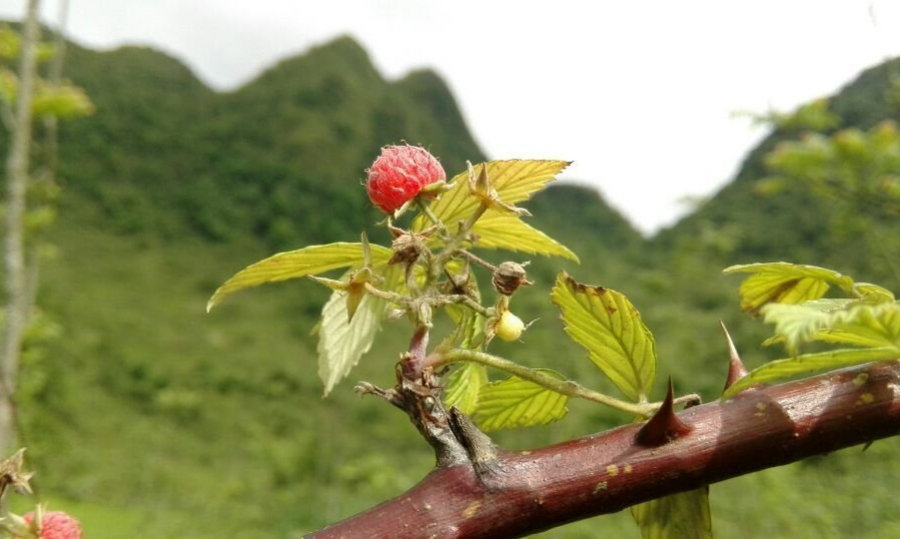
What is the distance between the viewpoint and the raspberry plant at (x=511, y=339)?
22 cm

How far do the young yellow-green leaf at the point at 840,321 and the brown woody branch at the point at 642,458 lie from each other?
15mm

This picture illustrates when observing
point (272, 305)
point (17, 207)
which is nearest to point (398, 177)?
point (17, 207)

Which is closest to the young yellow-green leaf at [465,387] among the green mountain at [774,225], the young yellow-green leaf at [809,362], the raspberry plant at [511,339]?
the raspberry plant at [511,339]

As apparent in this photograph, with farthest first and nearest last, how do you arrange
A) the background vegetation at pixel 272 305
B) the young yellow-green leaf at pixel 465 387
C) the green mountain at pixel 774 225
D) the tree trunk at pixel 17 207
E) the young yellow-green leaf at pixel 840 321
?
the background vegetation at pixel 272 305 → the green mountain at pixel 774 225 → the tree trunk at pixel 17 207 → the young yellow-green leaf at pixel 465 387 → the young yellow-green leaf at pixel 840 321

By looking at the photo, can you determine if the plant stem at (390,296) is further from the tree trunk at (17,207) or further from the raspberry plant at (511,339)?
the tree trunk at (17,207)

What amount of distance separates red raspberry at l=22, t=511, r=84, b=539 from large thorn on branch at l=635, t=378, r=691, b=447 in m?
0.20

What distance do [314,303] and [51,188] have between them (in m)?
6.02

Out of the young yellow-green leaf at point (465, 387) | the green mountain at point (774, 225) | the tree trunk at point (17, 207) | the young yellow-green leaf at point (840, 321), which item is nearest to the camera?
the young yellow-green leaf at point (840, 321)

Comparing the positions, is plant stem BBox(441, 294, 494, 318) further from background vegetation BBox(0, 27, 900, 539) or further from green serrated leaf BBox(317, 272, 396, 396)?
background vegetation BBox(0, 27, 900, 539)

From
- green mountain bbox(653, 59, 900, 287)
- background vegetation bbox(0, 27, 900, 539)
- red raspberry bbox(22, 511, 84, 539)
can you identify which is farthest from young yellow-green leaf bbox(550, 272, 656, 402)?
green mountain bbox(653, 59, 900, 287)

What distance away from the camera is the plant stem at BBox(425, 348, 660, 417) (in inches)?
9.7

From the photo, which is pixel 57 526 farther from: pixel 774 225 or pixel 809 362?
pixel 774 225

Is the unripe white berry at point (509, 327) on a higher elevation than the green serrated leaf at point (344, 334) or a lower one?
lower

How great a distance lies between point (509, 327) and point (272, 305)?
809 cm
